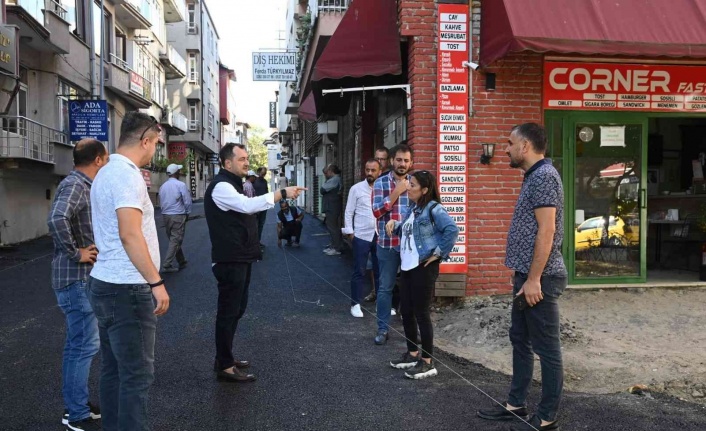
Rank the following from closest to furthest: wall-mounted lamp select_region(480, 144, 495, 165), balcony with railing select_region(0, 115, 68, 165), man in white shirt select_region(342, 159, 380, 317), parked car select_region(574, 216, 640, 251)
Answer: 1. man in white shirt select_region(342, 159, 380, 317)
2. wall-mounted lamp select_region(480, 144, 495, 165)
3. parked car select_region(574, 216, 640, 251)
4. balcony with railing select_region(0, 115, 68, 165)

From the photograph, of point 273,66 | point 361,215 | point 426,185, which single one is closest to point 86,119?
point 273,66

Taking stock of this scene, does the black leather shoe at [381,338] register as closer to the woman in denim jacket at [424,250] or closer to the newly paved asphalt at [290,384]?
the newly paved asphalt at [290,384]

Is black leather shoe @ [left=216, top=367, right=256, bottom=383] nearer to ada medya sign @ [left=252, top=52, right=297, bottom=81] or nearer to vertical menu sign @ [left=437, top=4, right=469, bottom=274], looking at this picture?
vertical menu sign @ [left=437, top=4, right=469, bottom=274]

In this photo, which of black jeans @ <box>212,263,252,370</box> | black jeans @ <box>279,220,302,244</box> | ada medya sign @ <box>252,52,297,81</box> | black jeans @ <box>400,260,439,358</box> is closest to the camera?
black jeans @ <box>212,263,252,370</box>

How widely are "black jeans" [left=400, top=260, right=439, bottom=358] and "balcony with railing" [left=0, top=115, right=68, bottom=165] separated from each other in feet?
40.7

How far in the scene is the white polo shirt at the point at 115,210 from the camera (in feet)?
9.48

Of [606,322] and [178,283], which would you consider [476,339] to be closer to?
[606,322]

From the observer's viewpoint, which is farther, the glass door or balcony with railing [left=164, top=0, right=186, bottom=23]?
balcony with railing [left=164, top=0, right=186, bottom=23]

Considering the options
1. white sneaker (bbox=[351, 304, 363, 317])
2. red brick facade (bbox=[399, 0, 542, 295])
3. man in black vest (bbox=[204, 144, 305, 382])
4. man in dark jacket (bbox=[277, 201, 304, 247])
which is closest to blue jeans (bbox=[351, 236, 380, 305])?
white sneaker (bbox=[351, 304, 363, 317])

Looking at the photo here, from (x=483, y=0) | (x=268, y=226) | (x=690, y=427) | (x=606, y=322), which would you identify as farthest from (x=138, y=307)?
(x=268, y=226)

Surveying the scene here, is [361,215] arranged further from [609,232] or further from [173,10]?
[173,10]

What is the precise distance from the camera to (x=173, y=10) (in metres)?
35.2

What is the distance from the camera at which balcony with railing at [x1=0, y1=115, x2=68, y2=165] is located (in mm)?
14281

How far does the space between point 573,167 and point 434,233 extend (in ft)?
12.3
